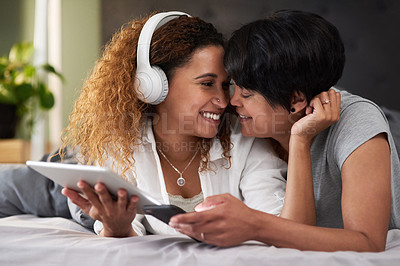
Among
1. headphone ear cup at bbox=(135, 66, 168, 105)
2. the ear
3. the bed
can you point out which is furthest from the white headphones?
the bed

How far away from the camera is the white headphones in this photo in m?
1.28

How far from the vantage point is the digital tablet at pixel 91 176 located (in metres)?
0.77

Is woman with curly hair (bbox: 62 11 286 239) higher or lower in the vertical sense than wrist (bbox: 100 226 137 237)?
higher

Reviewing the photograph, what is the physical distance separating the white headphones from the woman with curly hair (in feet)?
0.11

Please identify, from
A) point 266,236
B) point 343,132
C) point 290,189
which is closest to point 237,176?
point 290,189

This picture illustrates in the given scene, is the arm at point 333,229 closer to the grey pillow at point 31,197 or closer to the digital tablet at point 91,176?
the digital tablet at point 91,176

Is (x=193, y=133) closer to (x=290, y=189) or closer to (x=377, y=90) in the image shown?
(x=290, y=189)

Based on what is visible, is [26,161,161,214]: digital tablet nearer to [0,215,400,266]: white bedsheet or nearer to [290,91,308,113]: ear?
[0,215,400,266]: white bedsheet

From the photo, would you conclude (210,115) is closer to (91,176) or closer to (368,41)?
(91,176)

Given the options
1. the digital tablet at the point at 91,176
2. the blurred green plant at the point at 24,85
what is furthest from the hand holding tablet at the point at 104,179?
the blurred green plant at the point at 24,85

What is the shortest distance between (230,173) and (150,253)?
2.00ft

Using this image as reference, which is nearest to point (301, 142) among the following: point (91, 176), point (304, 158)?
point (304, 158)

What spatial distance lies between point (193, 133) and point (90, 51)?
6.86 feet

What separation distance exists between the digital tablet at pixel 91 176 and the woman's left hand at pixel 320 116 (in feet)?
1.52
